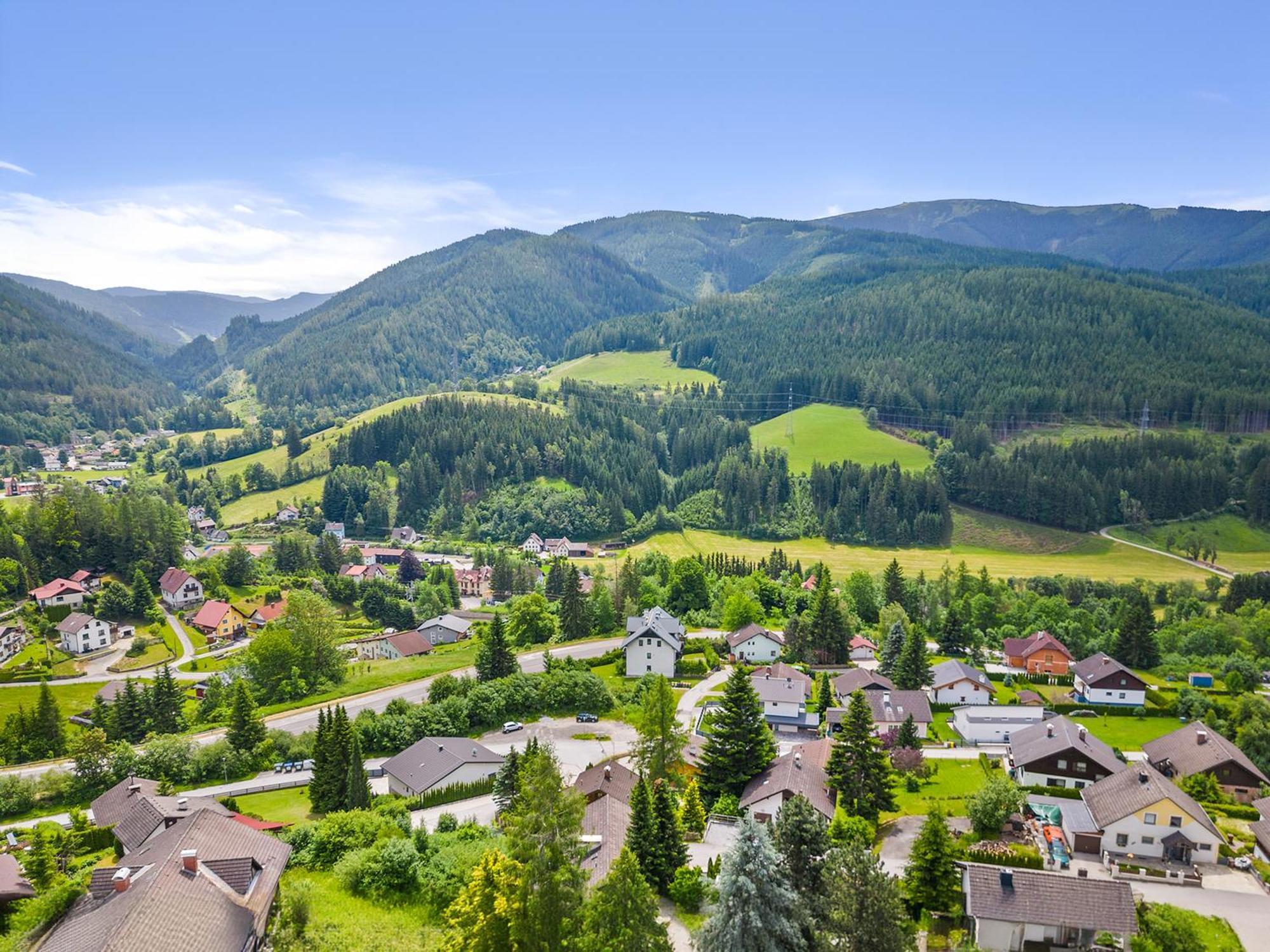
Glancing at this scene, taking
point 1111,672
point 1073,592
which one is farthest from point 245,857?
point 1073,592

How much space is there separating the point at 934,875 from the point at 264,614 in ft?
271

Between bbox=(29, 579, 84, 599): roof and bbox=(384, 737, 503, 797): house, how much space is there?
58.5m

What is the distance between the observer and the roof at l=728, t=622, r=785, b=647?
231ft

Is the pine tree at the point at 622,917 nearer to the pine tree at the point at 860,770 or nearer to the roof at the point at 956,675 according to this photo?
the pine tree at the point at 860,770

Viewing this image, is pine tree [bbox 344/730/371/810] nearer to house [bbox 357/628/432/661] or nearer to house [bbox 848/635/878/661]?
house [bbox 357/628/432/661]


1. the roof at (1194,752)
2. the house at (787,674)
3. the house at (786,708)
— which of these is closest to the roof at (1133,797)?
the roof at (1194,752)

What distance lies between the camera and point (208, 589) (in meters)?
95.0

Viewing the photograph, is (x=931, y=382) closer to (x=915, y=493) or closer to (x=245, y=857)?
(x=915, y=493)

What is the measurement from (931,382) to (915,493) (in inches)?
1996

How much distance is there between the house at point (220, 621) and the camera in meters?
85.2

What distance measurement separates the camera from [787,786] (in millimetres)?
37938

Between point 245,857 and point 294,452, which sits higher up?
point 245,857

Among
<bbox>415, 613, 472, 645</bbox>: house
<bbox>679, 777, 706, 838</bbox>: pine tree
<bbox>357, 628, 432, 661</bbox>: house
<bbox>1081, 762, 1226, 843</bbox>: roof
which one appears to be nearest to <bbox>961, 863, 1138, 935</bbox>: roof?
<bbox>1081, 762, 1226, 843</bbox>: roof

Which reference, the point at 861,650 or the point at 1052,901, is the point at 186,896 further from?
the point at 861,650
